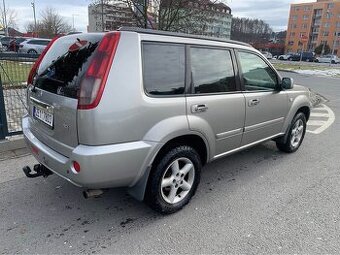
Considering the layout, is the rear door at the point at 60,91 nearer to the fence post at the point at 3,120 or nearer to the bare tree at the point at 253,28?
the fence post at the point at 3,120

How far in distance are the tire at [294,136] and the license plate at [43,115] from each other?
3.66 metres

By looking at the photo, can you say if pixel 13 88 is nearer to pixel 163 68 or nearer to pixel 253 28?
pixel 163 68

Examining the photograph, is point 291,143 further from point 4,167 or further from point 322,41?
point 322,41

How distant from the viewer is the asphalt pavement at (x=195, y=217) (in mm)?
2648

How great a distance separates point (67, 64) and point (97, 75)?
567 millimetres

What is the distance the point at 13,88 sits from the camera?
495 centimetres

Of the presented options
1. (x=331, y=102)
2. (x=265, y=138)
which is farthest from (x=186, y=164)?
(x=331, y=102)

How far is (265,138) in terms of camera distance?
14.2 feet

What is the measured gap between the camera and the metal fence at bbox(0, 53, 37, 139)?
4785mm

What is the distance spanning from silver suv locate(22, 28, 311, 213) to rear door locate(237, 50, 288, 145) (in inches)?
1.3

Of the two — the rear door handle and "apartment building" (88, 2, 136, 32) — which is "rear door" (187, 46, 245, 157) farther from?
"apartment building" (88, 2, 136, 32)

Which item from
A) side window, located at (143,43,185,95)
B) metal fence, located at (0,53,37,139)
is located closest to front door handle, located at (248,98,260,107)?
side window, located at (143,43,185,95)

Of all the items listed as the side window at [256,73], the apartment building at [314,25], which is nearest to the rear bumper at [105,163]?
the side window at [256,73]

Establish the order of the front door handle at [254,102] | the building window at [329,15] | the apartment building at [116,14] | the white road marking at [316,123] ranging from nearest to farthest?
the front door handle at [254,102]
the white road marking at [316,123]
the apartment building at [116,14]
the building window at [329,15]
